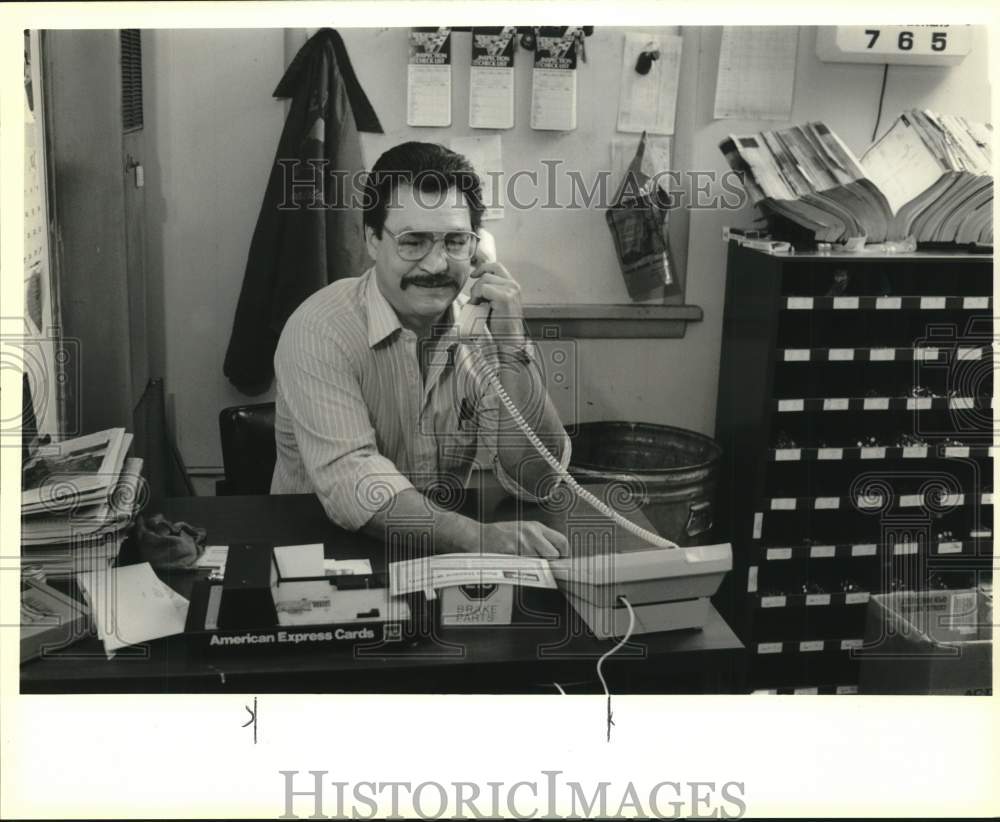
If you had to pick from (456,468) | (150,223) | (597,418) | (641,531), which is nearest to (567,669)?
(641,531)

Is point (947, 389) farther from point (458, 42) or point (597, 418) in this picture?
point (458, 42)

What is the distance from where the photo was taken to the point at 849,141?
9.73 ft

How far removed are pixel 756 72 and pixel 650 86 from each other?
0.98ft

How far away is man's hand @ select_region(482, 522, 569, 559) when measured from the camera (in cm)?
202

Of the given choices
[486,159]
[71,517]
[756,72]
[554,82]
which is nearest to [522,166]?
[486,159]

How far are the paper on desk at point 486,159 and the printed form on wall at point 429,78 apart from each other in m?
0.07

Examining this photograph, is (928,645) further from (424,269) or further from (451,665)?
(424,269)

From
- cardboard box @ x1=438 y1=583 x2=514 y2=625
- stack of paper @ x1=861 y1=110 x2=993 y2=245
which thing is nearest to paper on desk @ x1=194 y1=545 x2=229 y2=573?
cardboard box @ x1=438 y1=583 x2=514 y2=625

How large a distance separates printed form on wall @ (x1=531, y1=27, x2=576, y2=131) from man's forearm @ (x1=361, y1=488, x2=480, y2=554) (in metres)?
1.18

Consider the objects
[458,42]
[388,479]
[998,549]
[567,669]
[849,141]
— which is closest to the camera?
[567,669]

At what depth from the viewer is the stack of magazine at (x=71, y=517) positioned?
188cm

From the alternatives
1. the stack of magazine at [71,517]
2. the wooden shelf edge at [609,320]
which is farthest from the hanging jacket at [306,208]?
the stack of magazine at [71,517]

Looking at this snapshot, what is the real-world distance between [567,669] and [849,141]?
1859 mm

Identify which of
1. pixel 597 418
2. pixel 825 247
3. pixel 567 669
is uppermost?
pixel 825 247
